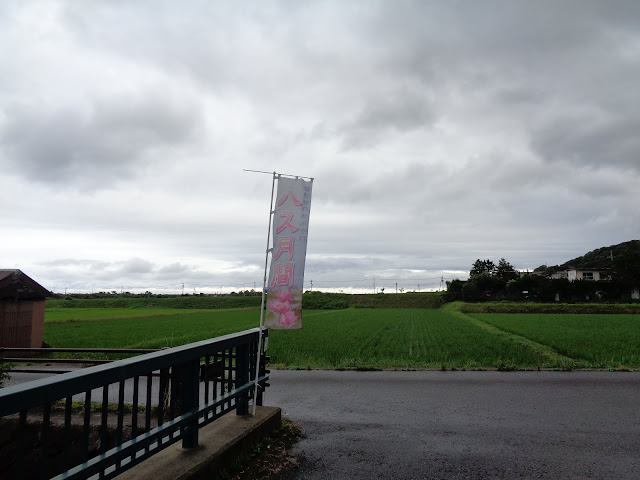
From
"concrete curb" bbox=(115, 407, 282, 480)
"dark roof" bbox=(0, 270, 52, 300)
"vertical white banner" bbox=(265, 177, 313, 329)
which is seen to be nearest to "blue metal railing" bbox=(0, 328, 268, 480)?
"concrete curb" bbox=(115, 407, 282, 480)

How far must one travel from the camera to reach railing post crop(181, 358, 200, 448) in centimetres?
391

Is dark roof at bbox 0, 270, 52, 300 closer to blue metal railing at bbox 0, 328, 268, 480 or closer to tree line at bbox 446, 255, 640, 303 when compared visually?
blue metal railing at bbox 0, 328, 268, 480

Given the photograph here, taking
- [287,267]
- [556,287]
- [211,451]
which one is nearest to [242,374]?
[211,451]

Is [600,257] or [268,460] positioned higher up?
[600,257]

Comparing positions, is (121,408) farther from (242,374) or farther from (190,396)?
(242,374)

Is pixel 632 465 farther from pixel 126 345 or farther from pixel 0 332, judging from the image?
pixel 126 345

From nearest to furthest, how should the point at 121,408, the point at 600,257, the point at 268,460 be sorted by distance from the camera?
the point at 121,408 → the point at 268,460 → the point at 600,257

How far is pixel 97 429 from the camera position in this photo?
20.9ft

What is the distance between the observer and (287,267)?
5.49 meters

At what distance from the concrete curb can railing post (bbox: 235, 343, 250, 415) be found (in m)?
0.11

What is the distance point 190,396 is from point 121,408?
0.95 meters

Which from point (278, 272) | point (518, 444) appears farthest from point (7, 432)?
point (518, 444)

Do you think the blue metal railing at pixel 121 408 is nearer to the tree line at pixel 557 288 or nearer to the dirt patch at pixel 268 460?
the dirt patch at pixel 268 460

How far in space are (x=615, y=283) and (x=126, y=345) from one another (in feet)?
178
